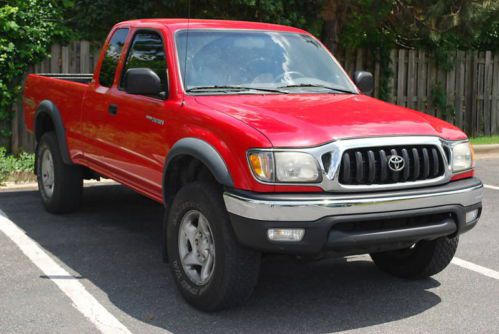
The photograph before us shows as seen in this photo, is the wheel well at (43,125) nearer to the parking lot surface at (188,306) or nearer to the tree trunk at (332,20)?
the parking lot surface at (188,306)

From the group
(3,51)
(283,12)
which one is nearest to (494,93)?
(283,12)

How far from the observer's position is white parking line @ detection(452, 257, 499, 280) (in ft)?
20.1

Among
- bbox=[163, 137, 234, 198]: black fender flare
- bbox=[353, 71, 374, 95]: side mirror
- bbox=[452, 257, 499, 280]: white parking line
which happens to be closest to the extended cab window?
bbox=[163, 137, 234, 198]: black fender flare

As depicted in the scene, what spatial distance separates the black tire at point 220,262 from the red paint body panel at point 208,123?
0.88 ft

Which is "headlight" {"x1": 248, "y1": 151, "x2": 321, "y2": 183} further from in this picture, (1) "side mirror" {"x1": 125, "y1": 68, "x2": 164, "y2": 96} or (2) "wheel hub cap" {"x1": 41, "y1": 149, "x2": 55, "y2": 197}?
(2) "wheel hub cap" {"x1": 41, "y1": 149, "x2": 55, "y2": 197}

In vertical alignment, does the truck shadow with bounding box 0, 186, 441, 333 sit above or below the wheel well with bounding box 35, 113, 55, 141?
below

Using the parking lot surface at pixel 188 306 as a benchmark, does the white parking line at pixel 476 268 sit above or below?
above

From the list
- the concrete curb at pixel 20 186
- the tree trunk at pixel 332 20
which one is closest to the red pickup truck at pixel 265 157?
the concrete curb at pixel 20 186

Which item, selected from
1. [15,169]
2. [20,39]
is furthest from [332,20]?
[15,169]

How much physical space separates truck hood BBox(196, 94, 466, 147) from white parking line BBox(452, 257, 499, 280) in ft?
4.55

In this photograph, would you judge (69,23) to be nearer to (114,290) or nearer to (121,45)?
(121,45)

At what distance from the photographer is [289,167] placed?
4645 millimetres

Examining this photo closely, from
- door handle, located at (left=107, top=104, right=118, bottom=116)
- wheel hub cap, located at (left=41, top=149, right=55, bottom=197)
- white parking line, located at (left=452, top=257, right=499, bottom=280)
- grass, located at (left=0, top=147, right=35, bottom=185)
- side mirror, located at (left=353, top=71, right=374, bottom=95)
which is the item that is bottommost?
white parking line, located at (left=452, top=257, right=499, bottom=280)

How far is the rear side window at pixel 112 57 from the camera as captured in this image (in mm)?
6891
